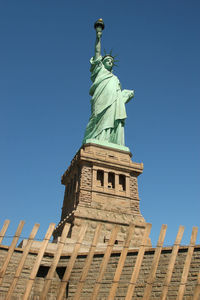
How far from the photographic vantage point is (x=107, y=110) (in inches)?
1104

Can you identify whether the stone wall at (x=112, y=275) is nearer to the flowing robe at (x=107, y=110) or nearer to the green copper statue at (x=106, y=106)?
the green copper statue at (x=106, y=106)

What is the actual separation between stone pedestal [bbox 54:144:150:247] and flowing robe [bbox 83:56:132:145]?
6.68 ft

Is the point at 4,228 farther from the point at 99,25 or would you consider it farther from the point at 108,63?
the point at 99,25

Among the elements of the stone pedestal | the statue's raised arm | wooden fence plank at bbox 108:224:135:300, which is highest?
the statue's raised arm

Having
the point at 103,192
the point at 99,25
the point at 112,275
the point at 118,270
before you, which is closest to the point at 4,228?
the point at 118,270

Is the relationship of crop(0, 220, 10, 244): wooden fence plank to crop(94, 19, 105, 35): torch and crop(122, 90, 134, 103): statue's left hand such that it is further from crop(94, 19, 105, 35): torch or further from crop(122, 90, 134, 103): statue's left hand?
crop(94, 19, 105, 35): torch

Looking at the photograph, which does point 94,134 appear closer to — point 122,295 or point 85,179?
point 85,179

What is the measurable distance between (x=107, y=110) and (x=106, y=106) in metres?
0.37

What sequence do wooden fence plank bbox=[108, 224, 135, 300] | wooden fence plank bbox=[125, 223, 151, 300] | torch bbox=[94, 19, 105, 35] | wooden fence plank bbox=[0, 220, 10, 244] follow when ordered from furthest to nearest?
torch bbox=[94, 19, 105, 35]
wooden fence plank bbox=[0, 220, 10, 244]
wooden fence plank bbox=[108, 224, 135, 300]
wooden fence plank bbox=[125, 223, 151, 300]

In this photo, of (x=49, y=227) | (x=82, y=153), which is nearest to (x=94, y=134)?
(x=82, y=153)

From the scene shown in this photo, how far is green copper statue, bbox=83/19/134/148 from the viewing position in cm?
2727

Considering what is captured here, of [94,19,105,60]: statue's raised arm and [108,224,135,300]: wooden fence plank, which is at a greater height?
[94,19,105,60]: statue's raised arm

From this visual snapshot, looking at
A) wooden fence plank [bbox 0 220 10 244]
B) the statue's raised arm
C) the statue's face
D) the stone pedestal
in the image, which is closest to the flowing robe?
the statue's face

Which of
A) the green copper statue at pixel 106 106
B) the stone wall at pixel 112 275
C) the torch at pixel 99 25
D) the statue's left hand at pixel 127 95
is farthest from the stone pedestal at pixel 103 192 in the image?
the torch at pixel 99 25
